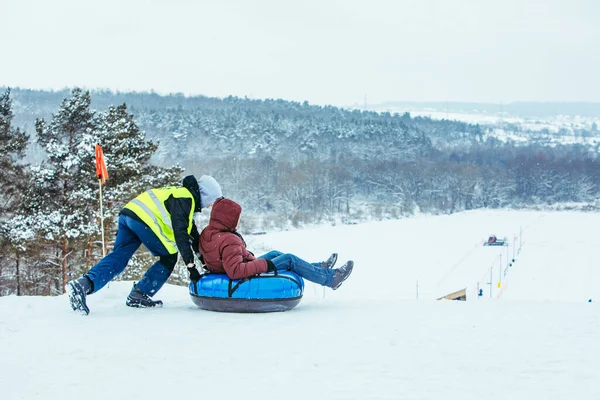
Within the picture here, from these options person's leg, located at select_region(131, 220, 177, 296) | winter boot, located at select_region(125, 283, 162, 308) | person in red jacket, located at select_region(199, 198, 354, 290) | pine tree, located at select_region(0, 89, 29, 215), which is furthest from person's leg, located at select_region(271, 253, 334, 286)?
pine tree, located at select_region(0, 89, 29, 215)

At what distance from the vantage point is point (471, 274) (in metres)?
61.1

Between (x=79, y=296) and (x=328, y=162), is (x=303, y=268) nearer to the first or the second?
(x=79, y=296)

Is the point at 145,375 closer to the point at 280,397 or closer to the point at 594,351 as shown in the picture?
the point at 280,397

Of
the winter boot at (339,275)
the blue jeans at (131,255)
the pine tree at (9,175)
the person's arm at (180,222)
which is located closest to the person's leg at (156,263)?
the blue jeans at (131,255)

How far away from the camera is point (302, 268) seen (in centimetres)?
661

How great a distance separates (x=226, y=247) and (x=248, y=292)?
47 cm

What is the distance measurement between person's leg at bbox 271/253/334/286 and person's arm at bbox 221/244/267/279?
21cm

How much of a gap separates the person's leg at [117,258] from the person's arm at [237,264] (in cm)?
94

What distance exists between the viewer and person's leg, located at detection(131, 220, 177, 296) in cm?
632

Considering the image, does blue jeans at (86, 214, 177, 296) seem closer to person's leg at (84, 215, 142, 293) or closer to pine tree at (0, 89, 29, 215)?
person's leg at (84, 215, 142, 293)

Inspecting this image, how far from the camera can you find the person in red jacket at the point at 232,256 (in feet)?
20.6

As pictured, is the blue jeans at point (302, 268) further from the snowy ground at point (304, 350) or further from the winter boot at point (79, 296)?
the winter boot at point (79, 296)

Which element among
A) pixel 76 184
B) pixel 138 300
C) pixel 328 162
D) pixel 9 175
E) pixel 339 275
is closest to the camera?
pixel 138 300

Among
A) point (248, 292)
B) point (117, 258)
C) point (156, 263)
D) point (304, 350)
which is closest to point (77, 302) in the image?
point (117, 258)
